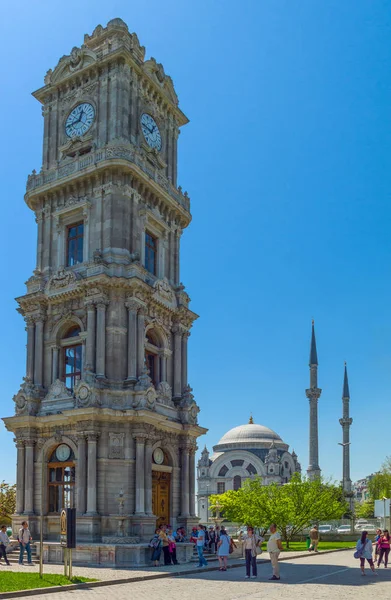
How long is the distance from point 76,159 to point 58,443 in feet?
50.7

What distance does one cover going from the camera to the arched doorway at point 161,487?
3619 cm

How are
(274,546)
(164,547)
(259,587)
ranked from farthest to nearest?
(164,547) < (274,546) < (259,587)

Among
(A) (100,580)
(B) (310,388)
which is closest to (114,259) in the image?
(A) (100,580)

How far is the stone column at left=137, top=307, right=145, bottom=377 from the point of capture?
35.6 m

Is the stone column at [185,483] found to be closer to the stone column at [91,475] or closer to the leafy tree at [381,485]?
the stone column at [91,475]

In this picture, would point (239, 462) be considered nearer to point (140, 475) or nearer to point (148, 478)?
point (148, 478)

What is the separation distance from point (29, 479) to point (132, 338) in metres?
8.79

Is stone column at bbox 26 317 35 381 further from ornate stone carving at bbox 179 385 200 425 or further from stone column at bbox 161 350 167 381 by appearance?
ornate stone carving at bbox 179 385 200 425

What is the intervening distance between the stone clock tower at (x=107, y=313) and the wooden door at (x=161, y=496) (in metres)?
0.11

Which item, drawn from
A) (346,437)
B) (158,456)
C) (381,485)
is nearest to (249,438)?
(346,437)

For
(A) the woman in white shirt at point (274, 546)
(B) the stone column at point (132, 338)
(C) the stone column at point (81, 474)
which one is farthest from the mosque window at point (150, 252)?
(A) the woman in white shirt at point (274, 546)

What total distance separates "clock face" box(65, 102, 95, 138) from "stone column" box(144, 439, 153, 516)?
59.4 feet

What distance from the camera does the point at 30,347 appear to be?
3803 cm

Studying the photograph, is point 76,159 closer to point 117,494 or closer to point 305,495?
point 117,494
